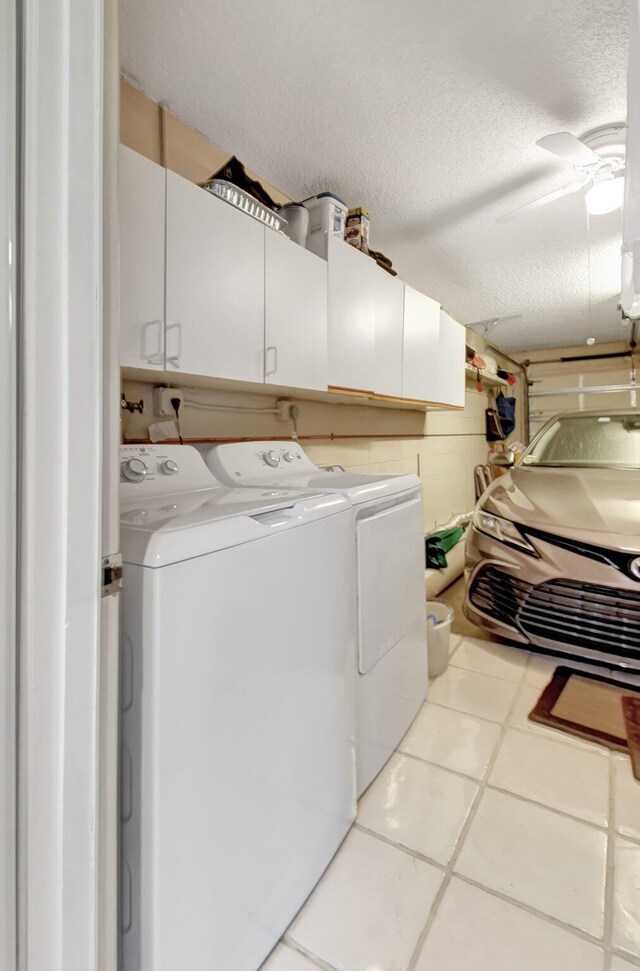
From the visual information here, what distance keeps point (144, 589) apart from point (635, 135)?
4.31 feet

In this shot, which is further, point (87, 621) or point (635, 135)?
point (635, 135)

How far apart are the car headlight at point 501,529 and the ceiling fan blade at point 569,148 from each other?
5.53 ft

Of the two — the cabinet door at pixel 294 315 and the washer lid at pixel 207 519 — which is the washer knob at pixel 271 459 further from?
the washer lid at pixel 207 519

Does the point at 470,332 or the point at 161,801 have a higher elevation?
the point at 470,332

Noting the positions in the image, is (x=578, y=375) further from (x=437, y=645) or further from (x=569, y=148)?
(x=437, y=645)

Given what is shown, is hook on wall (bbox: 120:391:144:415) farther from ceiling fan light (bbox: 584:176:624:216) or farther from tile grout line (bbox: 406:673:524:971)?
ceiling fan light (bbox: 584:176:624:216)

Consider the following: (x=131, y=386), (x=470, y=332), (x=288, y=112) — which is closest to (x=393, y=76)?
(x=288, y=112)

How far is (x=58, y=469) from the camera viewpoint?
60cm

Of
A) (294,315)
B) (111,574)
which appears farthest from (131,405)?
(111,574)

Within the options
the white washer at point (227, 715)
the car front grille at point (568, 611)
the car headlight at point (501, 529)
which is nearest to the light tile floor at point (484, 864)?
the white washer at point (227, 715)

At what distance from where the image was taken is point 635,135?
2.90 ft

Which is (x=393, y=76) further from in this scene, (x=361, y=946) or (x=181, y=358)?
(x=361, y=946)

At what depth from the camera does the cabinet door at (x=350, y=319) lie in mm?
1912

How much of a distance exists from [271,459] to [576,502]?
1.76m
